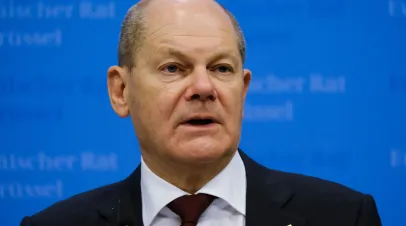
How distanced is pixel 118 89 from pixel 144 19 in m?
0.27

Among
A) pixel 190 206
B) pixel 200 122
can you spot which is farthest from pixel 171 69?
pixel 190 206

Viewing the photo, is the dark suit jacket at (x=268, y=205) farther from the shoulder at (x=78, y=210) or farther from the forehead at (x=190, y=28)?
the forehead at (x=190, y=28)

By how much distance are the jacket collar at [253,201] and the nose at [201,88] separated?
1.27 feet

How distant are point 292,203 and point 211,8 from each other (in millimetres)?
699

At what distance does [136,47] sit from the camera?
8.02 feet

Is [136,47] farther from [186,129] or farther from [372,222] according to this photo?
[372,222]

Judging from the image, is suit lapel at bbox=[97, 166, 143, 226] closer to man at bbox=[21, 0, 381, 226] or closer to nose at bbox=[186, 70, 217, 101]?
man at bbox=[21, 0, 381, 226]

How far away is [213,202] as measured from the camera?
2395 millimetres

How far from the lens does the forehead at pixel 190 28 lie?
2.33 meters

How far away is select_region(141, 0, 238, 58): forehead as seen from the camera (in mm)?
2326

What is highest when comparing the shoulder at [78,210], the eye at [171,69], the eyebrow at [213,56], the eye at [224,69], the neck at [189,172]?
the eyebrow at [213,56]

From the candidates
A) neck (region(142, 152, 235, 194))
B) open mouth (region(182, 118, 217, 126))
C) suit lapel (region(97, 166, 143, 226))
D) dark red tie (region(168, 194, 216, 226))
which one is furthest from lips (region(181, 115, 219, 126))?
suit lapel (region(97, 166, 143, 226))

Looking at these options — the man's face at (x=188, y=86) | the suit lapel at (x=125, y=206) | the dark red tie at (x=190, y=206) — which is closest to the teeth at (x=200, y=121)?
the man's face at (x=188, y=86)

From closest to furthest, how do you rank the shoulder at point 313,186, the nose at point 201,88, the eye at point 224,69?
the nose at point 201,88
the eye at point 224,69
the shoulder at point 313,186
